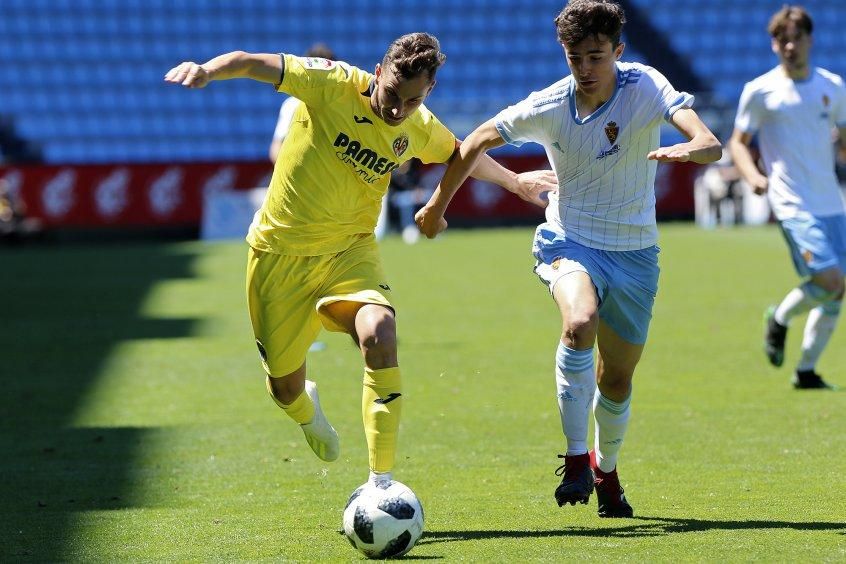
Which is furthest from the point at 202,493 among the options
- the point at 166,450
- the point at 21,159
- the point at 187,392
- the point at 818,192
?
the point at 21,159

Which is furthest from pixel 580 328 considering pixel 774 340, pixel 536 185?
pixel 774 340

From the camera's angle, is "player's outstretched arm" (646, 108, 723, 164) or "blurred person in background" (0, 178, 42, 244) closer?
"player's outstretched arm" (646, 108, 723, 164)

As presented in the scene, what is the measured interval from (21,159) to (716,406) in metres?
24.3

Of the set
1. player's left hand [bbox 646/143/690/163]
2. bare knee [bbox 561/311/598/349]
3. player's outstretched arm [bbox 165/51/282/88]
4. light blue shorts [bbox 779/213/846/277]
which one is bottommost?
light blue shorts [bbox 779/213/846/277]

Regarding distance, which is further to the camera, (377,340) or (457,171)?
(457,171)

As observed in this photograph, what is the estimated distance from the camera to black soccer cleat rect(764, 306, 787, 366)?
33.0 feet

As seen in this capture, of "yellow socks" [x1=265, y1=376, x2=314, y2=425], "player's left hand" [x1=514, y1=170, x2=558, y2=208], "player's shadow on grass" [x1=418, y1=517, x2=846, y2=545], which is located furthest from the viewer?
"yellow socks" [x1=265, y1=376, x2=314, y2=425]

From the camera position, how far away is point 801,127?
9.29 meters

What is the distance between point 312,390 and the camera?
263 inches

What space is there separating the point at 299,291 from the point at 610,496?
1.56 meters

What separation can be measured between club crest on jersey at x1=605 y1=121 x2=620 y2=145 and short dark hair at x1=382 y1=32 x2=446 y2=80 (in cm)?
73

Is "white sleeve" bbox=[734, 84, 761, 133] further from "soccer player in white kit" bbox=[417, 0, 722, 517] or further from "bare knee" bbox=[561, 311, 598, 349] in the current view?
"bare knee" bbox=[561, 311, 598, 349]

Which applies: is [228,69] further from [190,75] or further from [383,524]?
[383,524]

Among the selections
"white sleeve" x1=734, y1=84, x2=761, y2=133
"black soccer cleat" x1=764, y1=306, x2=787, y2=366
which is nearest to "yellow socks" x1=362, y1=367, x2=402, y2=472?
"white sleeve" x1=734, y1=84, x2=761, y2=133
